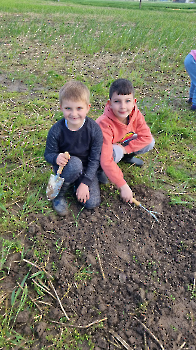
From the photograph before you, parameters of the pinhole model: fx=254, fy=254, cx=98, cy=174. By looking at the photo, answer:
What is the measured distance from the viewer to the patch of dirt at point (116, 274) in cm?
188

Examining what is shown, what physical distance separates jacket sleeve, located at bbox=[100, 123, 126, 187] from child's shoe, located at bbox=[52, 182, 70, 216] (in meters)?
0.45

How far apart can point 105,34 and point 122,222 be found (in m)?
7.01

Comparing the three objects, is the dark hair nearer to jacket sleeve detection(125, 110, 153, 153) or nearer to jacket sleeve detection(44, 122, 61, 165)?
jacket sleeve detection(125, 110, 153, 153)

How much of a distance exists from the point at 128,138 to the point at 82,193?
0.97m

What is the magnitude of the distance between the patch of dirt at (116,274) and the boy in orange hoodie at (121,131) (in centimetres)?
37

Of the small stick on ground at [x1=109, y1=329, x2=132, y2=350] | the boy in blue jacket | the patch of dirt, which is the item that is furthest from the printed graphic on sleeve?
the small stick on ground at [x1=109, y1=329, x2=132, y2=350]

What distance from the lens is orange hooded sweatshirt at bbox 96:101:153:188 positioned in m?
2.66

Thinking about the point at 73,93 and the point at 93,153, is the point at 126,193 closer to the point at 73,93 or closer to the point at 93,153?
the point at 93,153

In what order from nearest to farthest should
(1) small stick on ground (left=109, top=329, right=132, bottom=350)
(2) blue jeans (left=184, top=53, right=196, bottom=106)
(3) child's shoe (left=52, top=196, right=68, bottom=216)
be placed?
(1) small stick on ground (left=109, top=329, right=132, bottom=350), (3) child's shoe (left=52, top=196, right=68, bottom=216), (2) blue jeans (left=184, top=53, right=196, bottom=106)

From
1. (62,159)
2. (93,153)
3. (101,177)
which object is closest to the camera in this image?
(62,159)

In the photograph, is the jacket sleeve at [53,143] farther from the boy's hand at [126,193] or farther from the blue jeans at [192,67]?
the blue jeans at [192,67]

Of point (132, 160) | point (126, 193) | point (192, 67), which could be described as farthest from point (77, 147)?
point (192, 67)

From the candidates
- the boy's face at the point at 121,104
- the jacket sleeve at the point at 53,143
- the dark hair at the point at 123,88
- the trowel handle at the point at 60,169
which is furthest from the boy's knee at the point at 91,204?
the dark hair at the point at 123,88

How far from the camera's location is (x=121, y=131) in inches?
115
